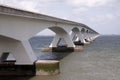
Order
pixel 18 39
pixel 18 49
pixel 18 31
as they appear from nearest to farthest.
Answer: pixel 18 31
pixel 18 39
pixel 18 49

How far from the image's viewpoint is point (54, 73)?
1059 inches

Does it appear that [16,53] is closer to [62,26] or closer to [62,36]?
[62,26]

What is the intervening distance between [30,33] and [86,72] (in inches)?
261

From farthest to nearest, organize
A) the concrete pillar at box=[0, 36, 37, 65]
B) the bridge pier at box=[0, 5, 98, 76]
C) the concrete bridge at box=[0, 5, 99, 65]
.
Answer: the concrete pillar at box=[0, 36, 37, 65]
the bridge pier at box=[0, 5, 98, 76]
the concrete bridge at box=[0, 5, 99, 65]

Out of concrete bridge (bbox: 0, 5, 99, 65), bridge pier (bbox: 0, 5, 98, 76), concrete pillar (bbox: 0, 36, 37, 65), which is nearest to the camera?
concrete bridge (bbox: 0, 5, 99, 65)

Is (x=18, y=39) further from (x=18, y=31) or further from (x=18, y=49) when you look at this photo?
(x=18, y=49)

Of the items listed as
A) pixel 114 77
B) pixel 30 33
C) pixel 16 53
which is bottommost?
pixel 114 77

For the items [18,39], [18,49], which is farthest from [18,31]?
[18,49]

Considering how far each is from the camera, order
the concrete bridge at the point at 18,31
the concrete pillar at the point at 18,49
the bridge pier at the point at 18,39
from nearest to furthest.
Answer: the concrete bridge at the point at 18,31 < the bridge pier at the point at 18,39 < the concrete pillar at the point at 18,49

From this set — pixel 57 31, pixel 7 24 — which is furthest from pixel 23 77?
pixel 57 31

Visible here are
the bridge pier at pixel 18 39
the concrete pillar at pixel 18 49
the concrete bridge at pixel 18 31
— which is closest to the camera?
the concrete bridge at pixel 18 31

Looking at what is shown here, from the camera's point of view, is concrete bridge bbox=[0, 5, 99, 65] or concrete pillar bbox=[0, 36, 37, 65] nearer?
concrete bridge bbox=[0, 5, 99, 65]

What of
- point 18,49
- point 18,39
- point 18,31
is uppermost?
point 18,31

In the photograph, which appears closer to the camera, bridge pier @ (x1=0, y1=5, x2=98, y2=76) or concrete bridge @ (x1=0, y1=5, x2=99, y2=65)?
concrete bridge @ (x1=0, y1=5, x2=99, y2=65)
